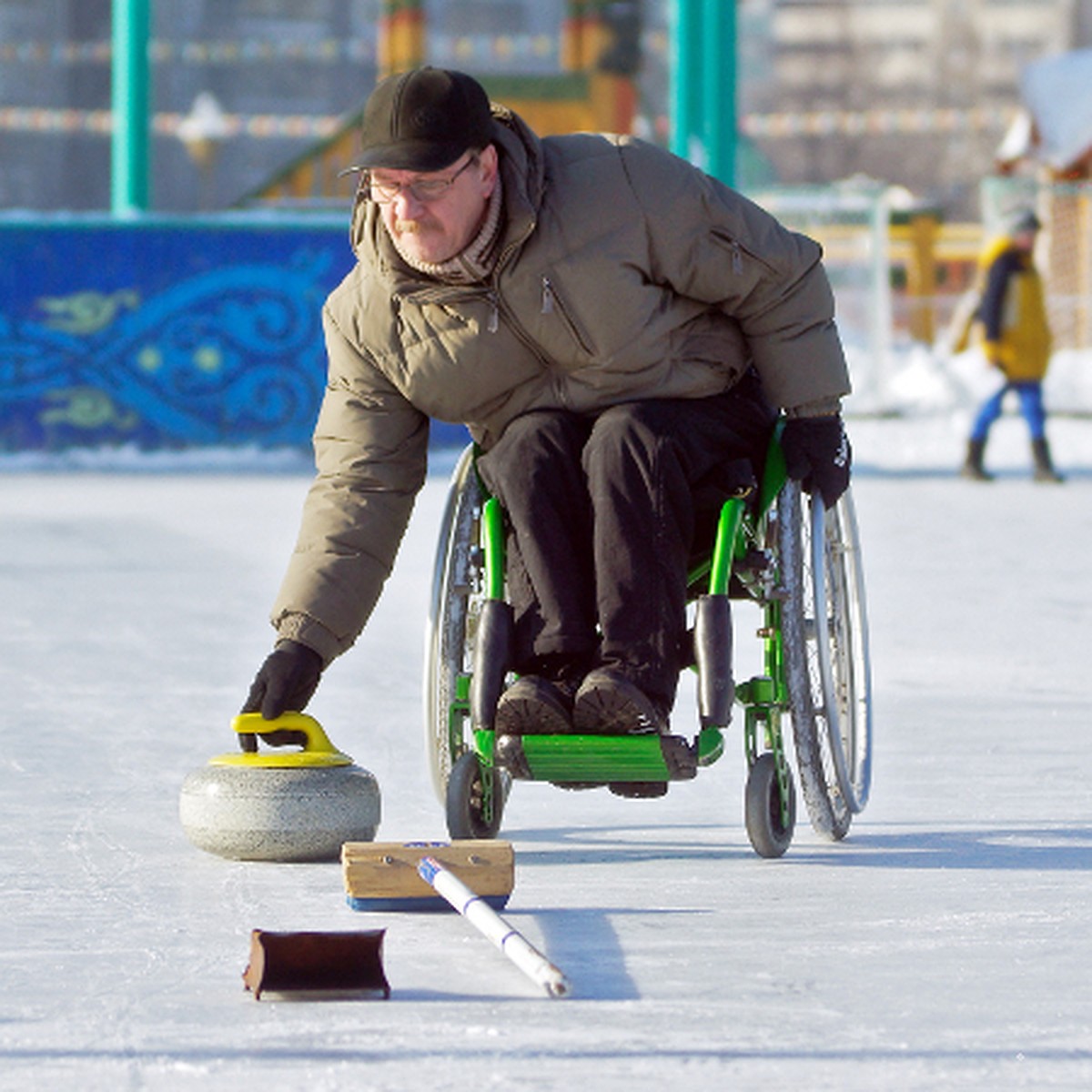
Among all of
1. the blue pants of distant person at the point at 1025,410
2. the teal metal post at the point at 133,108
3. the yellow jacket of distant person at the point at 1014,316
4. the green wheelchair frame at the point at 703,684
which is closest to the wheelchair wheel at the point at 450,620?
the green wheelchair frame at the point at 703,684

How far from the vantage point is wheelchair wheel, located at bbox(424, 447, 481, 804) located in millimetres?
3781

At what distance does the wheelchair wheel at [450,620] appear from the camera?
378cm

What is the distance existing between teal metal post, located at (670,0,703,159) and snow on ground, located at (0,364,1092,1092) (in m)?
8.08

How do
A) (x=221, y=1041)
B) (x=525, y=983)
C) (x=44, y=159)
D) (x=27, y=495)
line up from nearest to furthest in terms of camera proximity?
1. (x=221, y=1041)
2. (x=525, y=983)
3. (x=27, y=495)
4. (x=44, y=159)

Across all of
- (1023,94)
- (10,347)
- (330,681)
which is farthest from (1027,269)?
(1023,94)

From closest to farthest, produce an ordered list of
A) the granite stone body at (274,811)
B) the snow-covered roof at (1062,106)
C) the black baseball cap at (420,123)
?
the black baseball cap at (420,123)
the granite stone body at (274,811)
the snow-covered roof at (1062,106)

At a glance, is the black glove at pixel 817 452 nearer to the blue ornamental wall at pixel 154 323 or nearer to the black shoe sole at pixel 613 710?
the black shoe sole at pixel 613 710

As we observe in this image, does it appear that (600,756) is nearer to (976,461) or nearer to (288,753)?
(288,753)

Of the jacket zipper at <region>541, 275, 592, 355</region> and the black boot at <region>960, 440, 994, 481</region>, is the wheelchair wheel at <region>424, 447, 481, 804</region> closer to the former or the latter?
the jacket zipper at <region>541, 275, 592, 355</region>

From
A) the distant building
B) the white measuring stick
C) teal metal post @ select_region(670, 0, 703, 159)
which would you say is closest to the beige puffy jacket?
the white measuring stick

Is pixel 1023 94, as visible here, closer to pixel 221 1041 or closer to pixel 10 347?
pixel 10 347

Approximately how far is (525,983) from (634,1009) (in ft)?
0.56

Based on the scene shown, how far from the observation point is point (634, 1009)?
278 centimetres

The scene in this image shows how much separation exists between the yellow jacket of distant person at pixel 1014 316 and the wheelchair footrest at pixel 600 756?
946 centimetres
